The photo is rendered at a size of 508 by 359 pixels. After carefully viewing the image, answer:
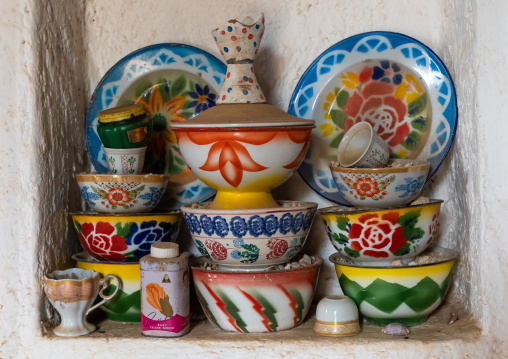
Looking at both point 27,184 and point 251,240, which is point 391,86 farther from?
point 27,184

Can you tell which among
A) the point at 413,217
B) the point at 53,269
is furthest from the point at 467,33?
the point at 53,269

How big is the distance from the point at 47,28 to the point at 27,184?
1.13ft

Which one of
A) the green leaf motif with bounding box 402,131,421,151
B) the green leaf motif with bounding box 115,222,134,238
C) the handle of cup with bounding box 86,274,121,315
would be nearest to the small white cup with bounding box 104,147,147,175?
the green leaf motif with bounding box 115,222,134,238

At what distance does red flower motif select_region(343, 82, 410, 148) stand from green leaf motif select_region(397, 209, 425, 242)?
25cm

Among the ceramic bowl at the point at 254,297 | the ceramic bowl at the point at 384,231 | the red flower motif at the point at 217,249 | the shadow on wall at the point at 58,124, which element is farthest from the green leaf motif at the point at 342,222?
the shadow on wall at the point at 58,124

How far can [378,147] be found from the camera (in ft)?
4.51

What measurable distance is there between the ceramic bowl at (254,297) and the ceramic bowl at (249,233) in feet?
0.11

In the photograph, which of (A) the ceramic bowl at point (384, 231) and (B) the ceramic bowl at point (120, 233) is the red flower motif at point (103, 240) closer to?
(B) the ceramic bowl at point (120, 233)

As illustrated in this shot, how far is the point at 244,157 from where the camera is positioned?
1295 mm

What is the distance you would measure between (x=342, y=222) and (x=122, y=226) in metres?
0.48

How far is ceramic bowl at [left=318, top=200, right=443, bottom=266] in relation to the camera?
4.37 ft

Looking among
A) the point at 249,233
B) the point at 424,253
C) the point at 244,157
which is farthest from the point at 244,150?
the point at 424,253

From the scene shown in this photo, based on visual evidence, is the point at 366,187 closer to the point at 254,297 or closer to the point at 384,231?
the point at 384,231

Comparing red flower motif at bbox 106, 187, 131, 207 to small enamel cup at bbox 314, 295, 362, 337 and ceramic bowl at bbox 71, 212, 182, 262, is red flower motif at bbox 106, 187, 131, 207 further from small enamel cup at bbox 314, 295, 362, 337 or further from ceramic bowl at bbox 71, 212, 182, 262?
small enamel cup at bbox 314, 295, 362, 337
